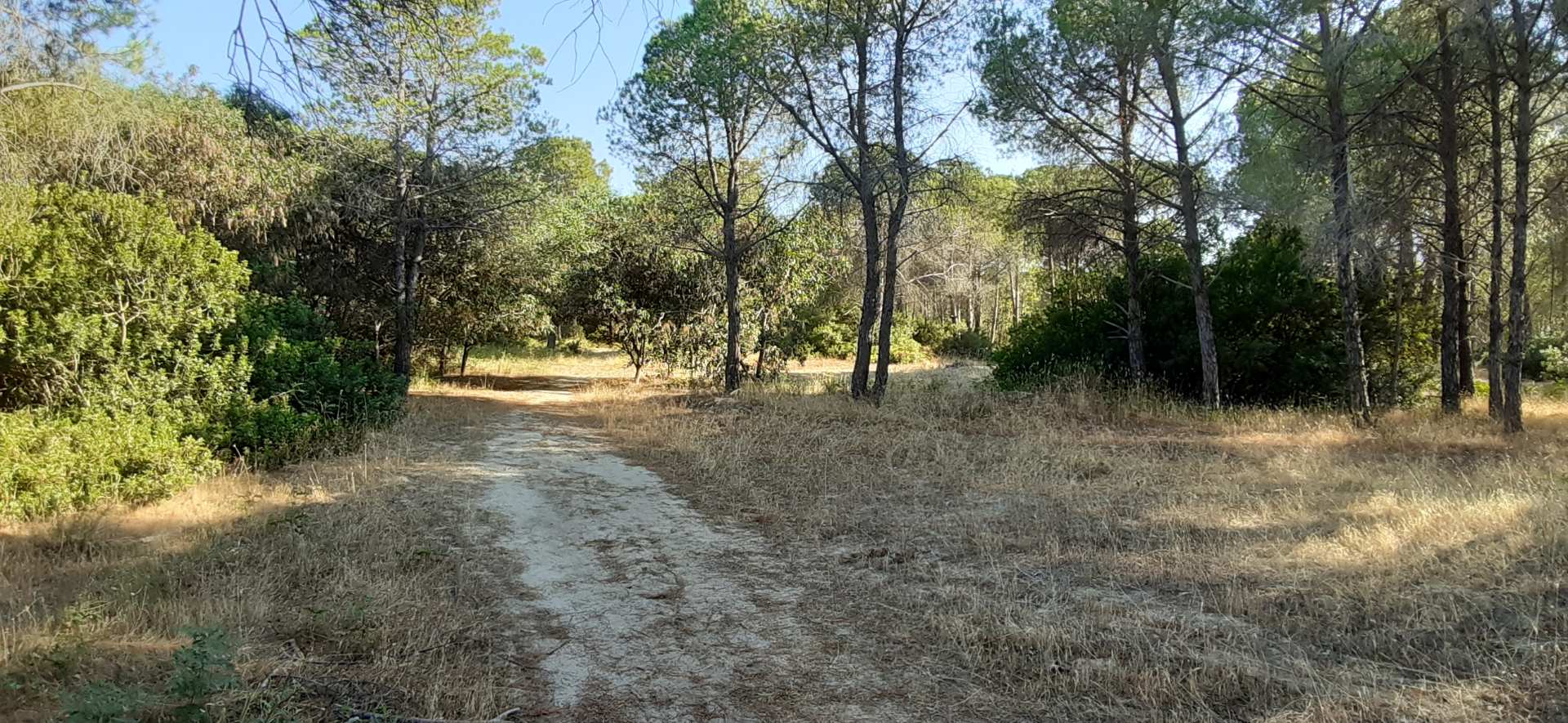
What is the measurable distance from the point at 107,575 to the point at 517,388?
16.6m

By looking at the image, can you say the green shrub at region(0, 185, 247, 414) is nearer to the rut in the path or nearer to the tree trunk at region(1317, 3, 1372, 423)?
the rut in the path

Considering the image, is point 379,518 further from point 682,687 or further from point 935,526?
point 935,526

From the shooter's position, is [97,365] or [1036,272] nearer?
[97,365]

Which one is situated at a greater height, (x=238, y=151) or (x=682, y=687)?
(x=238, y=151)

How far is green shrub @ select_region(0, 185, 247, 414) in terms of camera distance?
314 inches

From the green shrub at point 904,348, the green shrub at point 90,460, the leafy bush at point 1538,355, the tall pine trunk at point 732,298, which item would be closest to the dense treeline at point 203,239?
the green shrub at point 90,460

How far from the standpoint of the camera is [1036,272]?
2431 centimetres

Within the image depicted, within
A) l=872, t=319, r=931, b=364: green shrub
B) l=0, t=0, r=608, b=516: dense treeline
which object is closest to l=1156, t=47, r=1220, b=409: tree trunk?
l=0, t=0, r=608, b=516: dense treeline

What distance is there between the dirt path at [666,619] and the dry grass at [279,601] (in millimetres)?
313

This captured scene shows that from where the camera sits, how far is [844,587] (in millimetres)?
5258

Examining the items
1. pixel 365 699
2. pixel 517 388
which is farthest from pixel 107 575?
pixel 517 388

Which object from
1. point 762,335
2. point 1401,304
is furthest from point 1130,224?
point 762,335

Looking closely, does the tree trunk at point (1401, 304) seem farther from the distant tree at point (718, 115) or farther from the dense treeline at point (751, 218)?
the distant tree at point (718, 115)

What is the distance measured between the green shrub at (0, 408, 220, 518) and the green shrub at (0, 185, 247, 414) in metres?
0.42
